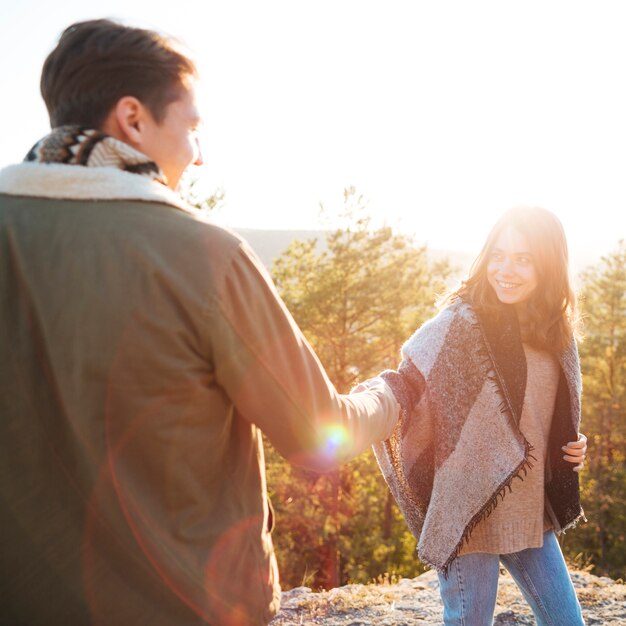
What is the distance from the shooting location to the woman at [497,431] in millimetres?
2559

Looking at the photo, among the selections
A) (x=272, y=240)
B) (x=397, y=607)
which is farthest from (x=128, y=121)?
(x=272, y=240)

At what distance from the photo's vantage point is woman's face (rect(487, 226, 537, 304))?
2.89 m

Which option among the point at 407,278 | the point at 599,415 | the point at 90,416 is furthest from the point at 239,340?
the point at 599,415

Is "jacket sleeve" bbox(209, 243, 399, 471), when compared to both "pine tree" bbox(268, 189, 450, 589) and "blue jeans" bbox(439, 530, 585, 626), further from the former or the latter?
"pine tree" bbox(268, 189, 450, 589)

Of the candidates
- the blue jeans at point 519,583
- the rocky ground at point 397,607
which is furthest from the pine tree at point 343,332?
the blue jeans at point 519,583

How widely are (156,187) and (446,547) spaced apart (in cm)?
208

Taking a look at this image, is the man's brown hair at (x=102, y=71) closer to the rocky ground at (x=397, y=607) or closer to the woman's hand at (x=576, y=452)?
the woman's hand at (x=576, y=452)

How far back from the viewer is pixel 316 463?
131cm

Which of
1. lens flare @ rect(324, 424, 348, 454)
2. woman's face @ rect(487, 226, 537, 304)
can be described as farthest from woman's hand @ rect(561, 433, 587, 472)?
lens flare @ rect(324, 424, 348, 454)

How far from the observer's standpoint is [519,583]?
2650mm

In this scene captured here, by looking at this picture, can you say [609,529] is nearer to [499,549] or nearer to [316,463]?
[499,549]

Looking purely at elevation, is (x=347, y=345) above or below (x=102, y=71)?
below

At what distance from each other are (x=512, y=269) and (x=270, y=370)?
2.04 m

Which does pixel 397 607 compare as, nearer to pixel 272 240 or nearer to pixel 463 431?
pixel 463 431
